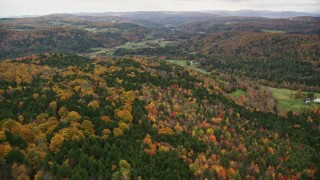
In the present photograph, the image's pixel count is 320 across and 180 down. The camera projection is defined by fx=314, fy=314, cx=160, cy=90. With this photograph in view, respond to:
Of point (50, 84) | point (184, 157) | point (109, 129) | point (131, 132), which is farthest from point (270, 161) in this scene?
point (50, 84)

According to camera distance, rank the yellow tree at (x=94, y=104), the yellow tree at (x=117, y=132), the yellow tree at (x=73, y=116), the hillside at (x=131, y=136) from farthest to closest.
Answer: the yellow tree at (x=94, y=104), the yellow tree at (x=117, y=132), the yellow tree at (x=73, y=116), the hillside at (x=131, y=136)

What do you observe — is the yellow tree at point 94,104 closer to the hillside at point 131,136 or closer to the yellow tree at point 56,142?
the hillside at point 131,136

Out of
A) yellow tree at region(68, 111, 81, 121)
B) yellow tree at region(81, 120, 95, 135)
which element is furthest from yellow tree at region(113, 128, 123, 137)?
yellow tree at region(68, 111, 81, 121)

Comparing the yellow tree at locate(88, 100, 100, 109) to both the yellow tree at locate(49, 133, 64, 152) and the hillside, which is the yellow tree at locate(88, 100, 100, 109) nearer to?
the hillside

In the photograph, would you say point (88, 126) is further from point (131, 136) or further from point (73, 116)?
point (131, 136)

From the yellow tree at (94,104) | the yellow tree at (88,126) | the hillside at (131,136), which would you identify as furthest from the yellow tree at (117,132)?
the yellow tree at (94,104)

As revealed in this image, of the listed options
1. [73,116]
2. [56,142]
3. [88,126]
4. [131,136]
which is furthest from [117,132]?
[56,142]

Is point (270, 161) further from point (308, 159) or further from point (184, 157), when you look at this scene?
point (184, 157)

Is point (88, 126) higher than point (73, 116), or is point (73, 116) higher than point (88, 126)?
point (73, 116)
